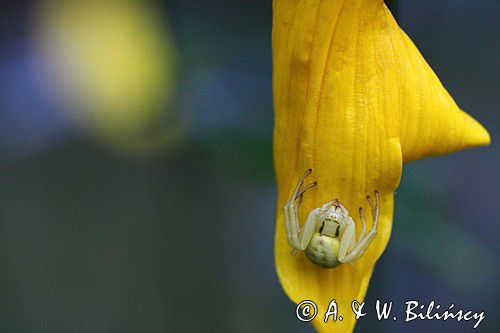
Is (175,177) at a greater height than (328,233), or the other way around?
(175,177)

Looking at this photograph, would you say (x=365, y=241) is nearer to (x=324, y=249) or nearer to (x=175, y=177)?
(x=324, y=249)

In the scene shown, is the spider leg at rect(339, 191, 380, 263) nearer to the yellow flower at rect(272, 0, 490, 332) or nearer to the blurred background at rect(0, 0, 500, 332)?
the yellow flower at rect(272, 0, 490, 332)

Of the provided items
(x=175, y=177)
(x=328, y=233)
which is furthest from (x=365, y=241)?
(x=175, y=177)

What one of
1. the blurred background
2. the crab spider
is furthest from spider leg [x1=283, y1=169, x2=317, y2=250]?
the blurred background

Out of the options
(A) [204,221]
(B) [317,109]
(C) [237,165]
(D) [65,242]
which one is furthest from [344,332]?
(D) [65,242]

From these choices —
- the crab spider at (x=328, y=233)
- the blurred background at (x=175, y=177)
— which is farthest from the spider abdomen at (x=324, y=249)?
the blurred background at (x=175, y=177)

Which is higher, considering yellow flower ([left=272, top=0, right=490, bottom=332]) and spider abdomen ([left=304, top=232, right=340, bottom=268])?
yellow flower ([left=272, top=0, right=490, bottom=332])

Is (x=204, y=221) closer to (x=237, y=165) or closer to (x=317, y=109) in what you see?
(x=237, y=165)

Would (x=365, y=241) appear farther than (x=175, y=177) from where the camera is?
No
